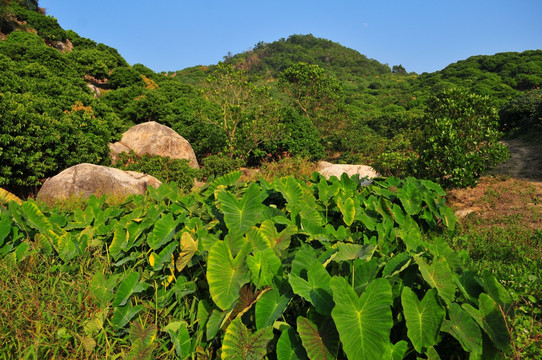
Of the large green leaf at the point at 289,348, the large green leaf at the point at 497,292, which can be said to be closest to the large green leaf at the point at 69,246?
the large green leaf at the point at 289,348

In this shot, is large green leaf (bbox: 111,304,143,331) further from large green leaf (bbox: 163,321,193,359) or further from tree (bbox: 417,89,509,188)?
tree (bbox: 417,89,509,188)

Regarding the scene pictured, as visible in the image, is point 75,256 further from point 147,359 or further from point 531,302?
point 531,302

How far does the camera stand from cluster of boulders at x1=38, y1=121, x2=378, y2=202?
7719 millimetres

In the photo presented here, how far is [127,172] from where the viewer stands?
9.38 metres

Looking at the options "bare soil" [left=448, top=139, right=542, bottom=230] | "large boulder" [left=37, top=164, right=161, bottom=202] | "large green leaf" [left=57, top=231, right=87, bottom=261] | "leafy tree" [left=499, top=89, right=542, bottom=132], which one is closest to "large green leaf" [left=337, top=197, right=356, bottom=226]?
"large green leaf" [left=57, top=231, right=87, bottom=261]

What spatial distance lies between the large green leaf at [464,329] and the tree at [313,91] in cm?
1922

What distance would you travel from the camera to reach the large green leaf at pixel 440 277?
4.94 feet

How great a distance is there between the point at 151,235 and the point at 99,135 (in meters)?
11.1

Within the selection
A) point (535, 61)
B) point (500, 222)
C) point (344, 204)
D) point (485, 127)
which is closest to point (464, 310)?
point (344, 204)

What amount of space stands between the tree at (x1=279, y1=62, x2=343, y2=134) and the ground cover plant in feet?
60.7

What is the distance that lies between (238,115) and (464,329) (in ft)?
42.9

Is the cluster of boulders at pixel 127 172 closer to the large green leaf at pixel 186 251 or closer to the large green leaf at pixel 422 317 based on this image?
the large green leaf at pixel 186 251

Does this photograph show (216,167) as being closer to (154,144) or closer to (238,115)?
(154,144)

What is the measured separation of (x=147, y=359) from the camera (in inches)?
64.9
